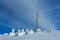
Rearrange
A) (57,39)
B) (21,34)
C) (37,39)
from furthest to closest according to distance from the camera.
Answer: (21,34)
(37,39)
(57,39)

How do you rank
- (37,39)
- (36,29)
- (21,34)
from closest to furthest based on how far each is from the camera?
1. (37,39)
2. (21,34)
3. (36,29)

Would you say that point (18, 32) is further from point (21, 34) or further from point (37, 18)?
point (37, 18)

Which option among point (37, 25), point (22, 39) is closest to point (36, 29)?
point (37, 25)

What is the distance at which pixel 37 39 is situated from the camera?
3631cm

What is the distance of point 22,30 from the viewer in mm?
47625

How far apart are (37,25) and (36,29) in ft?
5.73

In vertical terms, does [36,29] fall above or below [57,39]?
above

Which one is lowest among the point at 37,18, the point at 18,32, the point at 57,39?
the point at 57,39

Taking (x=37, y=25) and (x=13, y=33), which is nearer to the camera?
(x=13, y=33)

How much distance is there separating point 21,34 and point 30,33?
2.10 meters

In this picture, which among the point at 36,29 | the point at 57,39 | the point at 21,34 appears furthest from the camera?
the point at 36,29

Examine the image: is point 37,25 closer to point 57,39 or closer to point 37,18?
point 37,18

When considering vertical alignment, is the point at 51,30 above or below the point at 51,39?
above

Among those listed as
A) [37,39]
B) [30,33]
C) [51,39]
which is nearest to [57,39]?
[51,39]
